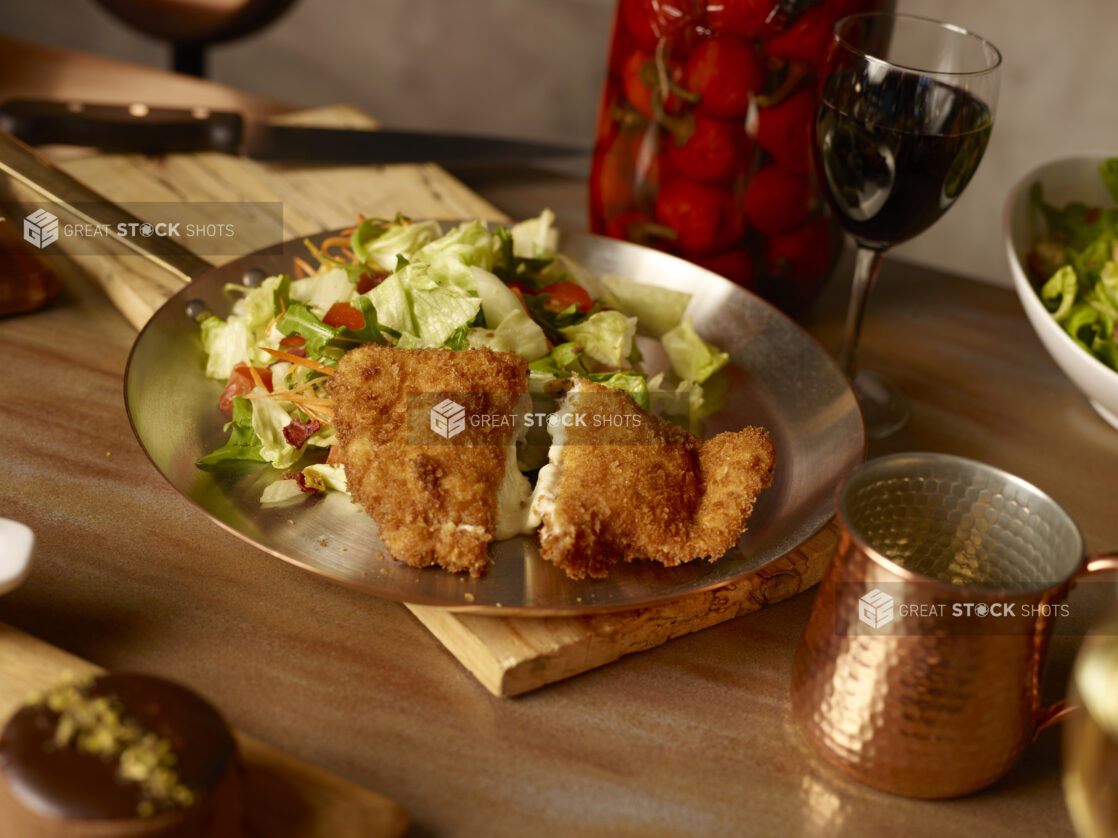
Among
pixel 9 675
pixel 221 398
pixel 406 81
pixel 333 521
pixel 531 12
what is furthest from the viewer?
pixel 406 81

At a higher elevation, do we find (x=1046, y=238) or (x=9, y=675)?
(x=1046, y=238)

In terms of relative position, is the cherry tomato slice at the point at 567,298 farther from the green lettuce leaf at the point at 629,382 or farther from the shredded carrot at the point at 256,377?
the shredded carrot at the point at 256,377

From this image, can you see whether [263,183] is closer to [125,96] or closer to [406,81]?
[125,96]

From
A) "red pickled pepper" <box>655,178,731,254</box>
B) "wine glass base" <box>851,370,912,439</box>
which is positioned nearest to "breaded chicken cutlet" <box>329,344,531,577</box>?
"red pickled pepper" <box>655,178,731,254</box>

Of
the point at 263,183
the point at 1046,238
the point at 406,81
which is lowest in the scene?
the point at 406,81

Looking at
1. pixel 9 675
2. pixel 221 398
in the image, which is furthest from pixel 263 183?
pixel 9 675

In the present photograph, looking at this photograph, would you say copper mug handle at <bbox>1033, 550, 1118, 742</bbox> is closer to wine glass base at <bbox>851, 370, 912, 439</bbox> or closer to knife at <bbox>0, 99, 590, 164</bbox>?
wine glass base at <bbox>851, 370, 912, 439</bbox>

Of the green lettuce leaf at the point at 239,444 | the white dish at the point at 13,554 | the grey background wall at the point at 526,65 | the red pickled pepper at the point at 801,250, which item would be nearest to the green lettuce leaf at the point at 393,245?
the green lettuce leaf at the point at 239,444
